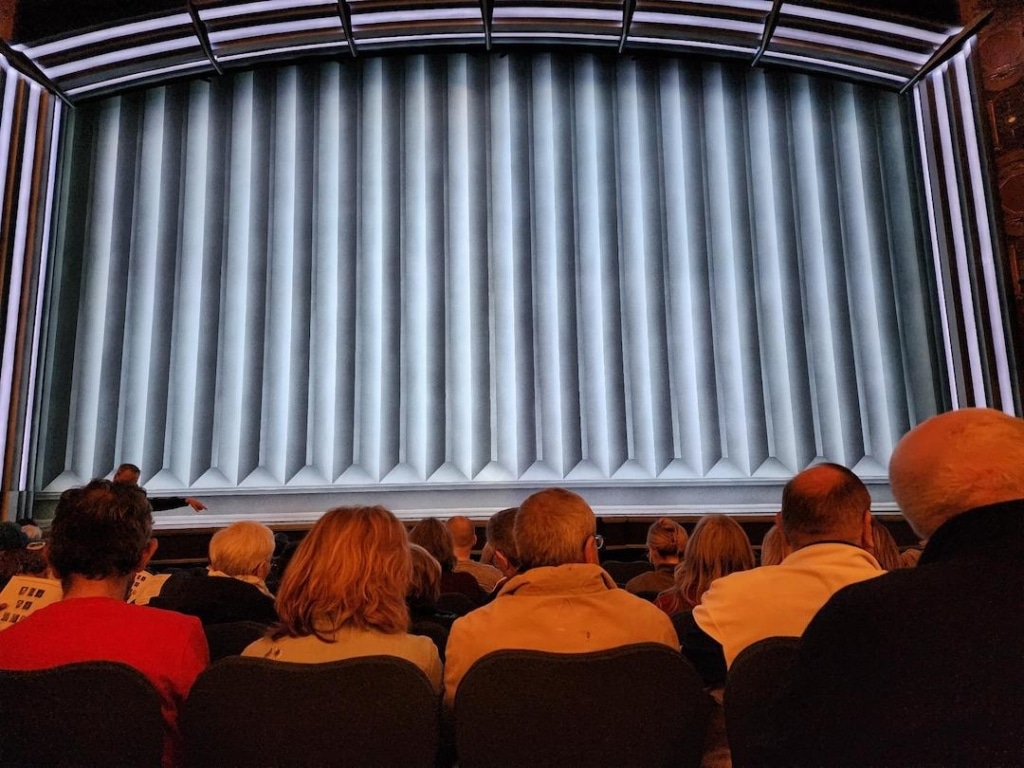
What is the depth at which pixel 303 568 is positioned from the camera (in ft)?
6.11

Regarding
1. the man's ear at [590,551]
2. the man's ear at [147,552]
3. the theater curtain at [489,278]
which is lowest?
the man's ear at [590,551]

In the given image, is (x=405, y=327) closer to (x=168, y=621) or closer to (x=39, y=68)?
(x=39, y=68)

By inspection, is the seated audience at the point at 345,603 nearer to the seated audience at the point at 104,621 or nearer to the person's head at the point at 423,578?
the seated audience at the point at 104,621

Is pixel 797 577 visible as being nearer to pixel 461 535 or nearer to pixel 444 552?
pixel 444 552

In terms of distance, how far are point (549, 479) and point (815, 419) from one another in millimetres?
2748

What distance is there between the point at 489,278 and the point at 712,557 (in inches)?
216

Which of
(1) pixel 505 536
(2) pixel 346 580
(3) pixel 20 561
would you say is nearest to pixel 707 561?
(1) pixel 505 536

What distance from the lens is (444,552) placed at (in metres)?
3.40

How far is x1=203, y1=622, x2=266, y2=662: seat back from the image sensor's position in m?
2.14

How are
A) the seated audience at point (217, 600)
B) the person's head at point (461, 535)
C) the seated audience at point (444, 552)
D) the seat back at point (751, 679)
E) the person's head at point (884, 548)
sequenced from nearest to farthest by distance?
the seat back at point (751, 679), the seated audience at point (217, 600), the person's head at point (884, 548), the seated audience at point (444, 552), the person's head at point (461, 535)

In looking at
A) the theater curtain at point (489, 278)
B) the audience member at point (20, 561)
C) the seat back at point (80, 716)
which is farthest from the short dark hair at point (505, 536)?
the theater curtain at point (489, 278)

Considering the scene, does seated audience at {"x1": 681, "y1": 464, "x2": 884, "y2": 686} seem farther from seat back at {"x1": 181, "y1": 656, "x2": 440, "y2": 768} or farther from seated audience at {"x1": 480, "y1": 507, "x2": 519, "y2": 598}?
seat back at {"x1": 181, "y1": 656, "x2": 440, "y2": 768}

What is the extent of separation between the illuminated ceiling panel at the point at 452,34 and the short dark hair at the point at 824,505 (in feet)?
21.7

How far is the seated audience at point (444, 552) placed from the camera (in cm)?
333
